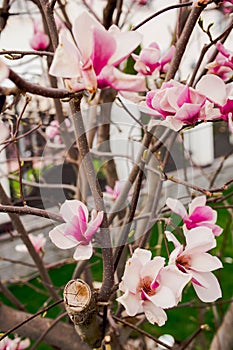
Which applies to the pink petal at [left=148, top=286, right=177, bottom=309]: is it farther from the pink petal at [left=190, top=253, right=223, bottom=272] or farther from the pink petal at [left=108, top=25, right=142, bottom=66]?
the pink petal at [left=108, top=25, right=142, bottom=66]

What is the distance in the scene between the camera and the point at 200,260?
551mm

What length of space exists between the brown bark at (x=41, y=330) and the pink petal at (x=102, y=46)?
2.22 ft

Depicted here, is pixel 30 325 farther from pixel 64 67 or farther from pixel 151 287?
pixel 64 67

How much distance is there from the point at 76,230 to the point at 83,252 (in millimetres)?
24

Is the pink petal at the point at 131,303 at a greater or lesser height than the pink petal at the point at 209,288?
greater

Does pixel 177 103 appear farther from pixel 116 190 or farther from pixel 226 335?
pixel 226 335

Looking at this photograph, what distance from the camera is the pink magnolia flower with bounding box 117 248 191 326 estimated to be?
512mm

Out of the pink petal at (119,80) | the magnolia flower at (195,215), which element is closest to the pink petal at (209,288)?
the magnolia flower at (195,215)

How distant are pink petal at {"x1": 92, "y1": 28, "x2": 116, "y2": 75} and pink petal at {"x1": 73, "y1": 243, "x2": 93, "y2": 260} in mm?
215

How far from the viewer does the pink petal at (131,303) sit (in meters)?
0.51

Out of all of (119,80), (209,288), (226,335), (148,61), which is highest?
(119,80)

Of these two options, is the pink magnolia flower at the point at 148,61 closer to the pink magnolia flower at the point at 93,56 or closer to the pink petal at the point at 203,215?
the pink petal at the point at 203,215

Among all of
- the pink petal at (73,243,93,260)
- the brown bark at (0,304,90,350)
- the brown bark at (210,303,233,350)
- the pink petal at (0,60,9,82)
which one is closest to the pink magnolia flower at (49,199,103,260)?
the pink petal at (73,243,93,260)

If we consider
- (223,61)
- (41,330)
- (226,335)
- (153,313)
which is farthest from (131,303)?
(226,335)
